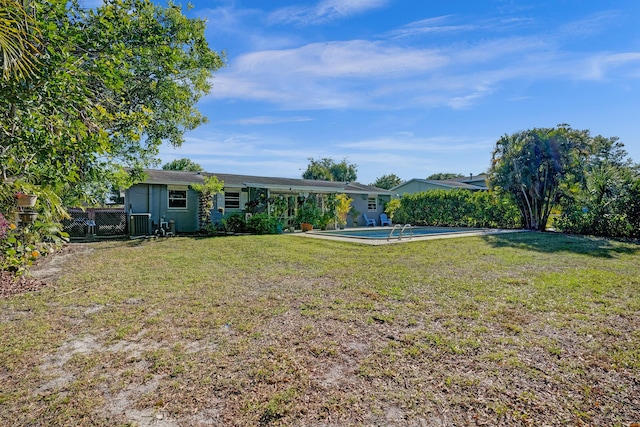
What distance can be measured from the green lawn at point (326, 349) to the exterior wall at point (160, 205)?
1071 cm

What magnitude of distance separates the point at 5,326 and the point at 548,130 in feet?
72.6

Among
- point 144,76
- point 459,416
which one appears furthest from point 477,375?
point 144,76

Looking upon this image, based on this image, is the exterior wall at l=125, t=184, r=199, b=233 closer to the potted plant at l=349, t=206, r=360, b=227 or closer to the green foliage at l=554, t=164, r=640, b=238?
the potted plant at l=349, t=206, r=360, b=227

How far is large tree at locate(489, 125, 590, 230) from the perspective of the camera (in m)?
16.8

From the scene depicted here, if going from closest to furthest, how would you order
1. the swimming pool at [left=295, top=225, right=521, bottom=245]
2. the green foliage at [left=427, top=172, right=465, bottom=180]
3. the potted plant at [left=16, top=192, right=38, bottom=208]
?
the potted plant at [left=16, top=192, right=38, bottom=208]
the swimming pool at [left=295, top=225, right=521, bottom=245]
the green foliage at [left=427, top=172, right=465, bottom=180]

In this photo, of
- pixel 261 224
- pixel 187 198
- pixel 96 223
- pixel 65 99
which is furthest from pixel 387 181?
pixel 65 99

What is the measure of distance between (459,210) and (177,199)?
689 inches

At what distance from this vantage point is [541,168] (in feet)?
57.2

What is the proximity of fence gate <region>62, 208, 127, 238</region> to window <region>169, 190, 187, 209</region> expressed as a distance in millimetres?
2350

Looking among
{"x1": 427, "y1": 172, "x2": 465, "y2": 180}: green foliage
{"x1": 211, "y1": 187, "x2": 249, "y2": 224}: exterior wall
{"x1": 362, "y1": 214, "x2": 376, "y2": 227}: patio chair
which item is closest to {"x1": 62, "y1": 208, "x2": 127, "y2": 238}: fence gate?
{"x1": 211, "y1": 187, "x2": 249, "y2": 224}: exterior wall

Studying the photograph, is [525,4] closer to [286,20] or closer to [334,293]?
[286,20]

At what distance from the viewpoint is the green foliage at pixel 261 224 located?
1689 cm

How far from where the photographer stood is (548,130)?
17.5 m

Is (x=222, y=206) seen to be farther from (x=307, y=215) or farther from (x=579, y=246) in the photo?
(x=579, y=246)
